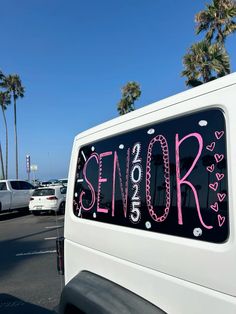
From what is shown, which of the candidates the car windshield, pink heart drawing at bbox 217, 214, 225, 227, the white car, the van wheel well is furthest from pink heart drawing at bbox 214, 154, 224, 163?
the car windshield

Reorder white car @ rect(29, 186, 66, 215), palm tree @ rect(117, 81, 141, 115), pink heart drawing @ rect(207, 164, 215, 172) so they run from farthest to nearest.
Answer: palm tree @ rect(117, 81, 141, 115)
white car @ rect(29, 186, 66, 215)
pink heart drawing @ rect(207, 164, 215, 172)

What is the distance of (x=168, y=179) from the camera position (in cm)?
220

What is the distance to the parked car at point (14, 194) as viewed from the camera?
19141 millimetres

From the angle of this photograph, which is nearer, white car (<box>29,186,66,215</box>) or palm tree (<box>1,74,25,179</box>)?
white car (<box>29,186,66,215</box>)

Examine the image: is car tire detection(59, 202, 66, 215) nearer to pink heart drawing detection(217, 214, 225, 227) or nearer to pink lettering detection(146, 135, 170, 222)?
pink lettering detection(146, 135, 170, 222)

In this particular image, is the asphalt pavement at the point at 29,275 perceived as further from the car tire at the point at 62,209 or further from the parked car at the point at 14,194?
the parked car at the point at 14,194

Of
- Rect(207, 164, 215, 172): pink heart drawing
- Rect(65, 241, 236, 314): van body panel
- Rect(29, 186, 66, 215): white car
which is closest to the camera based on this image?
Rect(65, 241, 236, 314): van body panel

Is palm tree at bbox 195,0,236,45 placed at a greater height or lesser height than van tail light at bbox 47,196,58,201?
A: greater

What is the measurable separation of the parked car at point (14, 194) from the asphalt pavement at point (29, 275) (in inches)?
257

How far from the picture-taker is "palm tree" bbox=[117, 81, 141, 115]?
3991 cm

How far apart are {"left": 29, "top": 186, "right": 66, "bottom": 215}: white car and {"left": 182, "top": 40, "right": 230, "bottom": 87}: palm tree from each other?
9.27 metres

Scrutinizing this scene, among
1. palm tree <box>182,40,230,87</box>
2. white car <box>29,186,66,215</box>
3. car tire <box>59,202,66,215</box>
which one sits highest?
palm tree <box>182,40,230,87</box>

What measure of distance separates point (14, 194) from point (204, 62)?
1199 cm

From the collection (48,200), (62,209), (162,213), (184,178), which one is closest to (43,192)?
(48,200)
